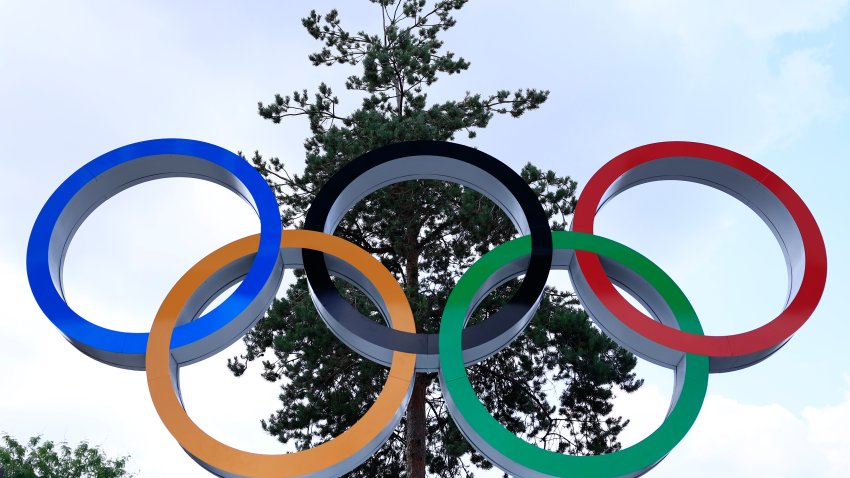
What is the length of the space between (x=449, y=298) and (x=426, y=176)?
206cm

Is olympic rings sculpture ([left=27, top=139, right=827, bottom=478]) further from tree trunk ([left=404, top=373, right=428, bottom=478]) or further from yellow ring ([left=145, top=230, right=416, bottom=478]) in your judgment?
tree trunk ([left=404, top=373, right=428, bottom=478])

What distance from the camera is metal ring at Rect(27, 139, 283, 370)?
10.5 meters

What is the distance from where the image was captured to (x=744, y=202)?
39.7 feet

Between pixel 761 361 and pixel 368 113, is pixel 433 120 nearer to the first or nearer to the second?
pixel 368 113

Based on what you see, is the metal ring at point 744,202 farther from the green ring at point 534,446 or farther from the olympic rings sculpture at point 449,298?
the green ring at point 534,446

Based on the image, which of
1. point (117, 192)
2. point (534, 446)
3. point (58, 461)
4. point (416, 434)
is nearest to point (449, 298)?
point (534, 446)

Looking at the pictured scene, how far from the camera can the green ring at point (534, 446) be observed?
31.8 ft

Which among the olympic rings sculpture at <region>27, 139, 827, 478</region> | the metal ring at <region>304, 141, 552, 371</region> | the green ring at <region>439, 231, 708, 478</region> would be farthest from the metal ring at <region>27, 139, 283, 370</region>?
the green ring at <region>439, 231, 708, 478</region>

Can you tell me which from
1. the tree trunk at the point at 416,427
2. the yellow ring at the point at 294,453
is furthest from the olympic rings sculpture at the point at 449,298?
the tree trunk at the point at 416,427

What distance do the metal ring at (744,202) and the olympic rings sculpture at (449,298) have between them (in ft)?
0.06

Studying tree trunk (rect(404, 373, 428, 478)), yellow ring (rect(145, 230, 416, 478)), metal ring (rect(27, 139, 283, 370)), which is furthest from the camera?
tree trunk (rect(404, 373, 428, 478))

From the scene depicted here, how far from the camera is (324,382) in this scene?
16.8 meters

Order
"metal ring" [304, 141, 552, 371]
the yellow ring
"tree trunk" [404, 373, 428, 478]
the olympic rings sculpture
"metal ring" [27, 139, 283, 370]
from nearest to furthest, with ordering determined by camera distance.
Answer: the yellow ring < the olympic rings sculpture < "metal ring" [27, 139, 283, 370] < "metal ring" [304, 141, 552, 371] < "tree trunk" [404, 373, 428, 478]

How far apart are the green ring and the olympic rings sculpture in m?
0.02
